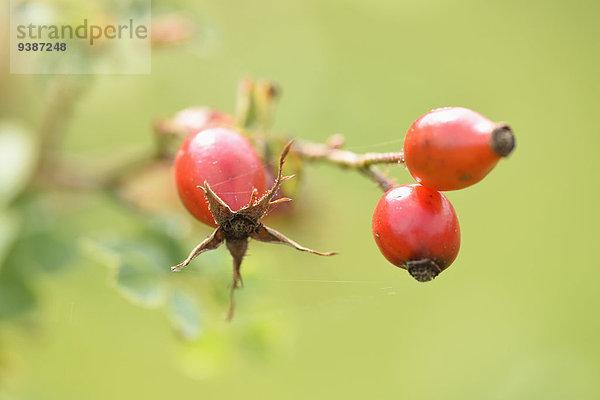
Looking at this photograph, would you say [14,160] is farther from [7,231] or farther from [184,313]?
[184,313]

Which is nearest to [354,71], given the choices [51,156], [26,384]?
[51,156]

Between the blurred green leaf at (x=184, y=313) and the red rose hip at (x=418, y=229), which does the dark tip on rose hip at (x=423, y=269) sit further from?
the blurred green leaf at (x=184, y=313)

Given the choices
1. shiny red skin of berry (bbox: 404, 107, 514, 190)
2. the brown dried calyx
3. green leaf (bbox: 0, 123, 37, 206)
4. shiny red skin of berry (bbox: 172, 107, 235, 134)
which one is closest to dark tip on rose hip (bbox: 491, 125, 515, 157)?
shiny red skin of berry (bbox: 404, 107, 514, 190)

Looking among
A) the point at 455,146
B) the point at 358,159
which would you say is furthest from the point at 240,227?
the point at 455,146

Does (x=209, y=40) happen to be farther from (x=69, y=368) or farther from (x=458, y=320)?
(x=458, y=320)

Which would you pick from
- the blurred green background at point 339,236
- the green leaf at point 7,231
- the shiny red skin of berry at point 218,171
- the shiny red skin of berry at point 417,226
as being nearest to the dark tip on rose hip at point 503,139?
the shiny red skin of berry at point 417,226
